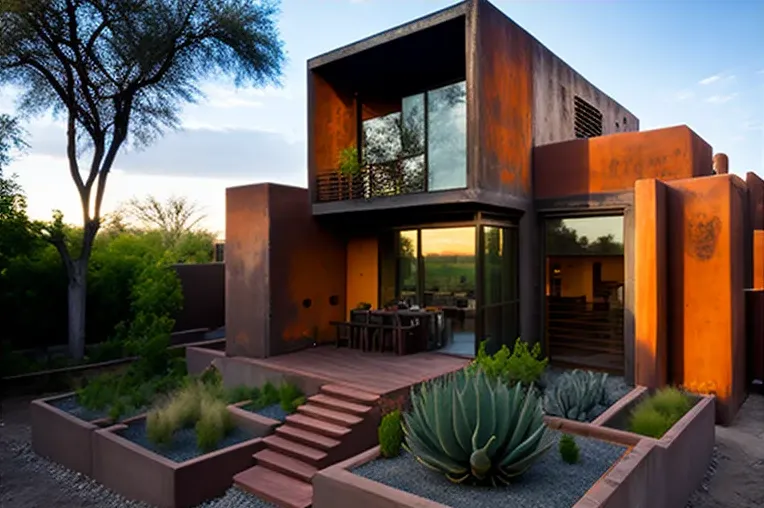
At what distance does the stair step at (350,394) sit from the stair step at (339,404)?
63 mm

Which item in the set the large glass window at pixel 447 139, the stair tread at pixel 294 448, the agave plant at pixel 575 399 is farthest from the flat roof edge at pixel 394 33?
the stair tread at pixel 294 448

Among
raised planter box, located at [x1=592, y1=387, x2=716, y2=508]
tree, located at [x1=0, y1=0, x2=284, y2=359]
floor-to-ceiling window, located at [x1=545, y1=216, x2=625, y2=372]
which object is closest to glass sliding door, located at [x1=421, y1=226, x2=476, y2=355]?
floor-to-ceiling window, located at [x1=545, y1=216, x2=625, y2=372]

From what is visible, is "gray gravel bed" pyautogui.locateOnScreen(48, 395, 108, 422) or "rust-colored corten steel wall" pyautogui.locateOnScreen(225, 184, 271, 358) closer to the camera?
"gray gravel bed" pyautogui.locateOnScreen(48, 395, 108, 422)

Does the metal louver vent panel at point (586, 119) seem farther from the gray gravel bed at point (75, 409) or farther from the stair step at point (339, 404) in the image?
the gray gravel bed at point (75, 409)

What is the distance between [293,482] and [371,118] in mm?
8510

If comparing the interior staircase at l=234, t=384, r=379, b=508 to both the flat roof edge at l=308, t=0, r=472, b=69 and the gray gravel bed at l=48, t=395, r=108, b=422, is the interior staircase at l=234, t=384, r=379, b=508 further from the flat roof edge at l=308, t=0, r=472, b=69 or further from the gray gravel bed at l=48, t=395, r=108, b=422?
the flat roof edge at l=308, t=0, r=472, b=69

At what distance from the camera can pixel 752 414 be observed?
7.87 metres

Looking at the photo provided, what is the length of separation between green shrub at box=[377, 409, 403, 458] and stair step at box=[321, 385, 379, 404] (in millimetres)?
1714

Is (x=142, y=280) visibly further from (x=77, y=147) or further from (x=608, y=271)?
(x=608, y=271)

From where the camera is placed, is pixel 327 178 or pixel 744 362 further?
pixel 327 178

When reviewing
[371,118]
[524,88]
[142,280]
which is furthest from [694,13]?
[142,280]

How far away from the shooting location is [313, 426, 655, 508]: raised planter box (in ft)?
11.9

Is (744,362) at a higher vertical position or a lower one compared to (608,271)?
lower

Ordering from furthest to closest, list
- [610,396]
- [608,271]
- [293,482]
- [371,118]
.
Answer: [371,118] < [608,271] < [610,396] < [293,482]
